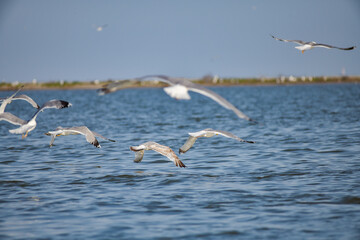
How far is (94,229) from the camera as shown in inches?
372

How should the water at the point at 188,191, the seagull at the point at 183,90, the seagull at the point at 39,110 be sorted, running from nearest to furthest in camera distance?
the water at the point at 188,191 → the seagull at the point at 183,90 → the seagull at the point at 39,110

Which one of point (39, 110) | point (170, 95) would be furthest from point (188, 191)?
point (39, 110)

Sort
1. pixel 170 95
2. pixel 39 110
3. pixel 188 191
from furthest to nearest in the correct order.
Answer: pixel 39 110 → pixel 188 191 → pixel 170 95

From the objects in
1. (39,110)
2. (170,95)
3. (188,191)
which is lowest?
(188,191)

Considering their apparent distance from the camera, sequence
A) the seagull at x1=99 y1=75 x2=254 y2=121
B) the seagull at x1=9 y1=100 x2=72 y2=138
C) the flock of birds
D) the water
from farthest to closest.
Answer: the seagull at x1=9 y1=100 x2=72 y2=138 < the seagull at x1=99 y1=75 x2=254 y2=121 < the water < the flock of birds

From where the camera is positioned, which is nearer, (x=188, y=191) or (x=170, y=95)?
(x=170, y=95)

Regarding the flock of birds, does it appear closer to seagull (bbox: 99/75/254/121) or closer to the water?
seagull (bbox: 99/75/254/121)

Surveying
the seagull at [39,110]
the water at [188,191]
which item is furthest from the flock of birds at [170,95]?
the water at [188,191]

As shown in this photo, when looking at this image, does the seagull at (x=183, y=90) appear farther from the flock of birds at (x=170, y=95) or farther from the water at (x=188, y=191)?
the water at (x=188, y=191)

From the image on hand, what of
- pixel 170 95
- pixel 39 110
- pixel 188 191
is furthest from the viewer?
pixel 39 110

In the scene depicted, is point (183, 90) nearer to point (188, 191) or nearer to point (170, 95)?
point (170, 95)

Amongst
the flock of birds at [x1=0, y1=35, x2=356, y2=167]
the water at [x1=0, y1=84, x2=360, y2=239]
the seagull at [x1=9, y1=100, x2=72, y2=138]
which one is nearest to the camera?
the flock of birds at [x1=0, y1=35, x2=356, y2=167]

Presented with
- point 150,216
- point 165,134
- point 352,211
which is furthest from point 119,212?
point 165,134

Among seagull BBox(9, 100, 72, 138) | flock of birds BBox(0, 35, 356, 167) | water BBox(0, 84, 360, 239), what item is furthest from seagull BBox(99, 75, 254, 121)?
seagull BBox(9, 100, 72, 138)
